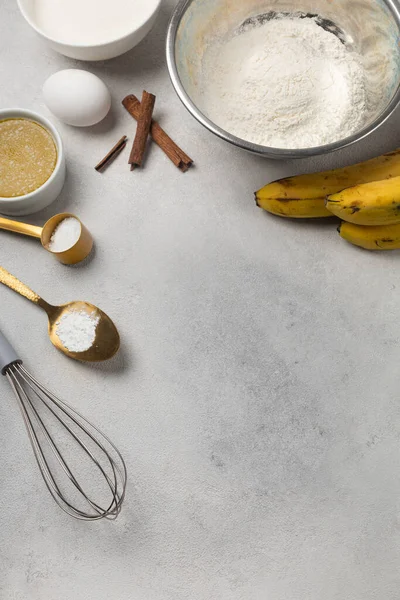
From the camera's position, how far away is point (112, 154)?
48.8 inches

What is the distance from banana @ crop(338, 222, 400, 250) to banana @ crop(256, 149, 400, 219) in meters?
0.05

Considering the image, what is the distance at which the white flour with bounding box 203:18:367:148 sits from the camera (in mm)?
1137

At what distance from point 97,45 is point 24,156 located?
227 mm

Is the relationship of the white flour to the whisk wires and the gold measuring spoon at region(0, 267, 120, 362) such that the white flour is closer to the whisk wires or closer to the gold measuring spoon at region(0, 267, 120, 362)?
the gold measuring spoon at region(0, 267, 120, 362)

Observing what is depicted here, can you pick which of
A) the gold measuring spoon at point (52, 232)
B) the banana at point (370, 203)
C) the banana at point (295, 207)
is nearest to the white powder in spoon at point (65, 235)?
the gold measuring spoon at point (52, 232)

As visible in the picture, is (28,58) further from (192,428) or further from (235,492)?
(235,492)

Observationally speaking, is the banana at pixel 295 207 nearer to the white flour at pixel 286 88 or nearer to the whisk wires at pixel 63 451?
the white flour at pixel 286 88

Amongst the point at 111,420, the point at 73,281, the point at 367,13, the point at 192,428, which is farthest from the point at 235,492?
the point at 367,13

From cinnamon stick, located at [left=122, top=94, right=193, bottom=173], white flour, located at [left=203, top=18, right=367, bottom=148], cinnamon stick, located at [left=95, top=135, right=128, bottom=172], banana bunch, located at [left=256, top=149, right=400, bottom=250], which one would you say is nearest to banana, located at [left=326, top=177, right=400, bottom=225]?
banana bunch, located at [left=256, top=149, right=400, bottom=250]

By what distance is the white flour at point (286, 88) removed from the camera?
1.14m

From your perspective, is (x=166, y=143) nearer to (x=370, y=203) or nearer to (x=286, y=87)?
(x=286, y=87)

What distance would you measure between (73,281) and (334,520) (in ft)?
1.94

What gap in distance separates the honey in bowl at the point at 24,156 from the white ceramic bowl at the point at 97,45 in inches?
5.6

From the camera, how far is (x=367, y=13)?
1.18 meters
